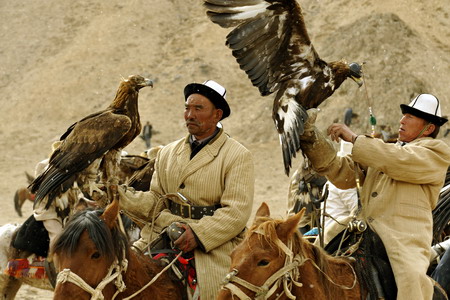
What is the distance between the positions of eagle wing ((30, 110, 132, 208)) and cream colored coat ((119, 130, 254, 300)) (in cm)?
125

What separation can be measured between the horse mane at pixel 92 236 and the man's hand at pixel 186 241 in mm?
625

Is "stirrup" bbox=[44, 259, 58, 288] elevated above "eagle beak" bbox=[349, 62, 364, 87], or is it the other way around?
"eagle beak" bbox=[349, 62, 364, 87]

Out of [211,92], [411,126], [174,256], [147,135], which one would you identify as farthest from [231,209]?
[147,135]

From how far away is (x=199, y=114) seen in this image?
17.1ft

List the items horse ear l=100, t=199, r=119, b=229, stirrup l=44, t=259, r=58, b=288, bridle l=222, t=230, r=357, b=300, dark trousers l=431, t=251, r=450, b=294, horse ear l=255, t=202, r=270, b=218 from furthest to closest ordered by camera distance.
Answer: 1. stirrup l=44, t=259, r=58, b=288
2. dark trousers l=431, t=251, r=450, b=294
3. horse ear l=255, t=202, r=270, b=218
4. horse ear l=100, t=199, r=119, b=229
5. bridle l=222, t=230, r=357, b=300

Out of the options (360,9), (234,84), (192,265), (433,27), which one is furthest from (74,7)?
(192,265)

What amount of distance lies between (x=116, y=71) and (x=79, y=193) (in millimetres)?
27465

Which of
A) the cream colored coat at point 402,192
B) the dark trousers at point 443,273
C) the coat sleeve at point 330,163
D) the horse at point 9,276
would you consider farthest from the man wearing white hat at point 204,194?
the horse at point 9,276

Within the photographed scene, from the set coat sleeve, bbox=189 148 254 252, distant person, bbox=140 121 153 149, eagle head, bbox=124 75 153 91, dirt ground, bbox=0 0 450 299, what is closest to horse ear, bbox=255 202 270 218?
coat sleeve, bbox=189 148 254 252

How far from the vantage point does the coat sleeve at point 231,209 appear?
197 inches

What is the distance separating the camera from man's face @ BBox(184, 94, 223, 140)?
17.1 feet

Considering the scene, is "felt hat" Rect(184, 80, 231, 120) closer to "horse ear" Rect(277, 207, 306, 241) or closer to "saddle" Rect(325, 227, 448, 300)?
"saddle" Rect(325, 227, 448, 300)

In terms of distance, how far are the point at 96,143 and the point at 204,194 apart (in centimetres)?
178

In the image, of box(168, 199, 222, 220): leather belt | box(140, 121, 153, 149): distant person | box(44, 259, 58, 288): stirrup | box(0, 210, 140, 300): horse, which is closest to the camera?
box(168, 199, 222, 220): leather belt
